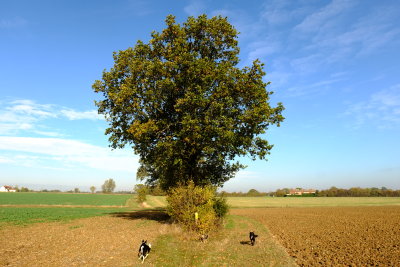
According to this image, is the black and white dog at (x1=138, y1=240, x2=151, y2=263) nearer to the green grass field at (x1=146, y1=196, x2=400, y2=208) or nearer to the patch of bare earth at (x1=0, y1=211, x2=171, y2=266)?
the patch of bare earth at (x1=0, y1=211, x2=171, y2=266)

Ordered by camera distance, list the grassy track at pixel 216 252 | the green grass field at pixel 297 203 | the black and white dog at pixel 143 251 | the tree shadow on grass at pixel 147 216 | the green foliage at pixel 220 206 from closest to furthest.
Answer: the black and white dog at pixel 143 251
the grassy track at pixel 216 252
the green foliage at pixel 220 206
the tree shadow on grass at pixel 147 216
the green grass field at pixel 297 203

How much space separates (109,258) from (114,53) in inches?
847

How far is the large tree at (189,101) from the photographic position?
2270cm

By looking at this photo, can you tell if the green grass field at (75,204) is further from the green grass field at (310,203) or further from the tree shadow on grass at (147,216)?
the tree shadow on grass at (147,216)

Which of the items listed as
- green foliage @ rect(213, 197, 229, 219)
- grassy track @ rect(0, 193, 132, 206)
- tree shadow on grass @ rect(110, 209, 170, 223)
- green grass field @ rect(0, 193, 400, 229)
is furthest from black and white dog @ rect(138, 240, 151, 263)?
grassy track @ rect(0, 193, 132, 206)

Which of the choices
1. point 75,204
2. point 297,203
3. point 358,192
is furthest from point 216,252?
point 358,192

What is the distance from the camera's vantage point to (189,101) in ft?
72.4

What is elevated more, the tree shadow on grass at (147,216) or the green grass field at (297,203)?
the tree shadow on grass at (147,216)

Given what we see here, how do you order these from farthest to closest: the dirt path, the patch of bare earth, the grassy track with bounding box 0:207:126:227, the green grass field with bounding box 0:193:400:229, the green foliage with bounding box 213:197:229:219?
the green grass field with bounding box 0:193:400:229, the grassy track with bounding box 0:207:126:227, the green foliage with bounding box 213:197:229:219, the dirt path, the patch of bare earth

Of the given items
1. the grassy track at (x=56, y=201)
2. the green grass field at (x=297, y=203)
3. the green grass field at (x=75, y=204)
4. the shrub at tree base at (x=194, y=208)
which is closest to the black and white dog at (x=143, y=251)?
the shrub at tree base at (x=194, y=208)

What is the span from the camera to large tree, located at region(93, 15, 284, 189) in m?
22.7

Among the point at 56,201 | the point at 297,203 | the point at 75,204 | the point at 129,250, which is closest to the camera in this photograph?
the point at 129,250

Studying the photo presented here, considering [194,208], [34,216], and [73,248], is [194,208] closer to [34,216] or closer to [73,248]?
[73,248]

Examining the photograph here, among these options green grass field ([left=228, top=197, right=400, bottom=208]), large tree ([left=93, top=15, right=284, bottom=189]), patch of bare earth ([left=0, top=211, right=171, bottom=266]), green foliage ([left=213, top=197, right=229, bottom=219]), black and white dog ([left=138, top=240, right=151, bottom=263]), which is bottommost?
green grass field ([left=228, top=197, right=400, bottom=208])
